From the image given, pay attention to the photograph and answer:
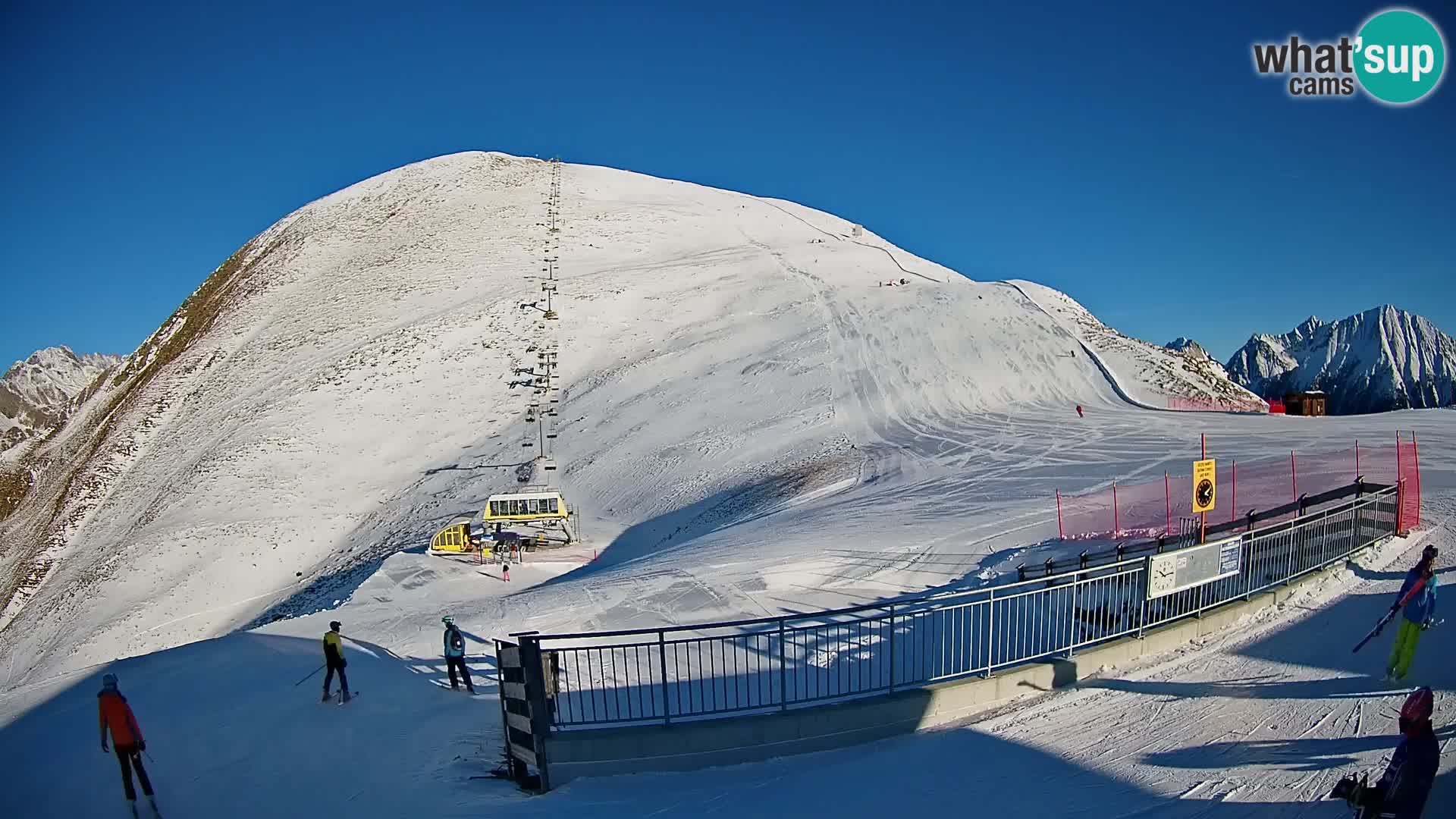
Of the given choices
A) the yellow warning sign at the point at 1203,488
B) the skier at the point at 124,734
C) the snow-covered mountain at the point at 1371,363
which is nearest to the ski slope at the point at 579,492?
the skier at the point at 124,734

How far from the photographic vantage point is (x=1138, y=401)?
37.5m

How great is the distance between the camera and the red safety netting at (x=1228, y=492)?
17.6 m

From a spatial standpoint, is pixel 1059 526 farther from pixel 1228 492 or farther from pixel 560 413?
pixel 560 413

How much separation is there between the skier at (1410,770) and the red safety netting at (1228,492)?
11740 millimetres

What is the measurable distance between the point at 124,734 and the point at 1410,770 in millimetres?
11230

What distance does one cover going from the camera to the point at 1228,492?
66.4ft

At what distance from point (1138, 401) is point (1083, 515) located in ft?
71.8

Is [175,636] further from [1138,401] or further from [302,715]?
[1138,401]

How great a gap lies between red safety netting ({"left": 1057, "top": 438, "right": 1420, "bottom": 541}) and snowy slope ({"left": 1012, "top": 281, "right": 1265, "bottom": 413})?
14839 mm

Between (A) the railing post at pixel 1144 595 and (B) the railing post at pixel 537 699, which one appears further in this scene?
(A) the railing post at pixel 1144 595

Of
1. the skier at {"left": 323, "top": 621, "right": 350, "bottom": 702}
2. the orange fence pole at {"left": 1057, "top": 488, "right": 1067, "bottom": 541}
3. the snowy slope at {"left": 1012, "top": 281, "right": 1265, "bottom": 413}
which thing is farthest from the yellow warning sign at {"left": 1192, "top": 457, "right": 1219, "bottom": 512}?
the snowy slope at {"left": 1012, "top": 281, "right": 1265, "bottom": 413}

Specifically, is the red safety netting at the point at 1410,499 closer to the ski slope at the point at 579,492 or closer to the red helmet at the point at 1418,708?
the ski slope at the point at 579,492

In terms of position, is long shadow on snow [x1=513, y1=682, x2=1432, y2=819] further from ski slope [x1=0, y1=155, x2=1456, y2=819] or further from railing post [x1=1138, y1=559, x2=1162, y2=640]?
railing post [x1=1138, y1=559, x2=1162, y2=640]

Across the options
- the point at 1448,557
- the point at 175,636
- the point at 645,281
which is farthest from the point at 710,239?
the point at 1448,557
